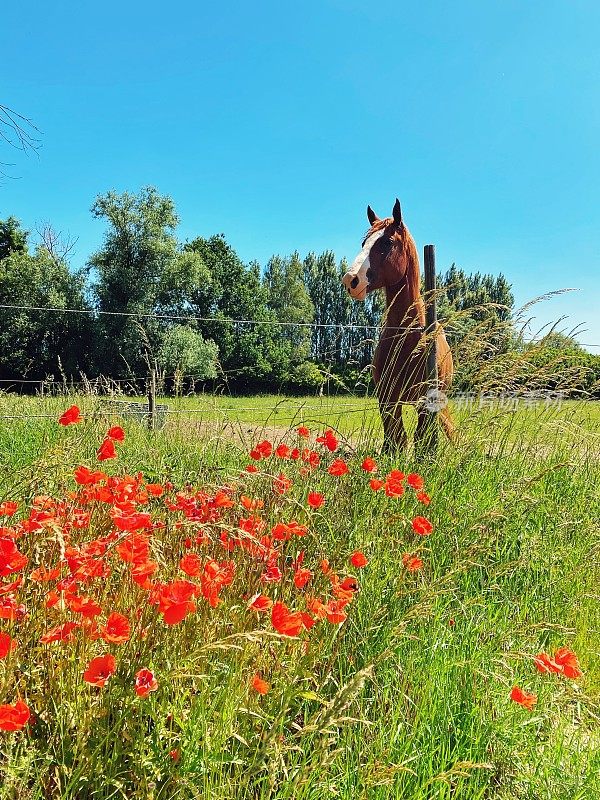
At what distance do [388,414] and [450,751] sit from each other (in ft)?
8.50

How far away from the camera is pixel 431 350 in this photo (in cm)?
416

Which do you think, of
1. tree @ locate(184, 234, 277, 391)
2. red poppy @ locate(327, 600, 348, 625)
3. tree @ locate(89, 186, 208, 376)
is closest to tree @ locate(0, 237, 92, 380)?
tree @ locate(89, 186, 208, 376)

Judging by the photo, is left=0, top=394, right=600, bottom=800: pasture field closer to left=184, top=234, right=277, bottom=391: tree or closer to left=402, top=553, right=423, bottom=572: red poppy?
left=402, top=553, right=423, bottom=572: red poppy

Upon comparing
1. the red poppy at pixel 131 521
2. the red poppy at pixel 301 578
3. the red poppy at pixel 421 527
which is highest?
the red poppy at pixel 131 521

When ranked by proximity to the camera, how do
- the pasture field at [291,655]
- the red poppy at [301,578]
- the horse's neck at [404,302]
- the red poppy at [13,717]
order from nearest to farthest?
the red poppy at [13,717] → the pasture field at [291,655] → the red poppy at [301,578] → the horse's neck at [404,302]

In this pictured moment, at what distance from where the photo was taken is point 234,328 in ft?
109

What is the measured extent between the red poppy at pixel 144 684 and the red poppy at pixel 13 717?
196mm

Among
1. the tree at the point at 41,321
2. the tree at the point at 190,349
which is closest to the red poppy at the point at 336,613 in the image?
the tree at the point at 190,349

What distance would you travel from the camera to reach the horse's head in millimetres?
4230

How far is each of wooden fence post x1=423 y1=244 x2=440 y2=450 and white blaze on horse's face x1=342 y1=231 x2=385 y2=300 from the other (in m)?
0.51

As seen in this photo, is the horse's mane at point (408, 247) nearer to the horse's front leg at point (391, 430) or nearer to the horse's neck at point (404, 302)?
the horse's neck at point (404, 302)

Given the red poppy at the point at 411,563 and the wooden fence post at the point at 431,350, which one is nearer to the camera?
the red poppy at the point at 411,563

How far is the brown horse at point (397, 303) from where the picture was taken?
416cm

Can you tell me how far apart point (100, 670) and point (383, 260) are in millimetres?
3799
